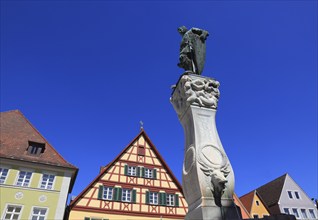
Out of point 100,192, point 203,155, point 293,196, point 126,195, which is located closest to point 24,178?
point 100,192

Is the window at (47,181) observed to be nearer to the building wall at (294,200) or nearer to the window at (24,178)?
the window at (24,178)

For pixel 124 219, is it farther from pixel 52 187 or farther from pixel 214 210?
pixel 214 210

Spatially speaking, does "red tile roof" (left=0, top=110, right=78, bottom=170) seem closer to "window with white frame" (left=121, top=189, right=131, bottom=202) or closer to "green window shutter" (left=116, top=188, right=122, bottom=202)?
"green window shutter" (left=116, top=188, right=122, bottom=202)

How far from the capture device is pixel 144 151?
21.0 meters

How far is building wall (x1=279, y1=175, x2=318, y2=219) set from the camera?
24.3m

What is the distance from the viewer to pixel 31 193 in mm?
15992

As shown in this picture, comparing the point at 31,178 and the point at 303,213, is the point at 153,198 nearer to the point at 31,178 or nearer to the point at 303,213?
the point at 31,178

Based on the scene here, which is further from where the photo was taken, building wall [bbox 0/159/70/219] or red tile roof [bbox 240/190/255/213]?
red tile roof [bbox 240/190/255/213]

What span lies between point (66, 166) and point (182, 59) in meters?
15.0

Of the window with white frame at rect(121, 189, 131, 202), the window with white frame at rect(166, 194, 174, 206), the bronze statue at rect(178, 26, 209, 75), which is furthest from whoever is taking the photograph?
the window with white frame at rect(166, 194, 174, 206)

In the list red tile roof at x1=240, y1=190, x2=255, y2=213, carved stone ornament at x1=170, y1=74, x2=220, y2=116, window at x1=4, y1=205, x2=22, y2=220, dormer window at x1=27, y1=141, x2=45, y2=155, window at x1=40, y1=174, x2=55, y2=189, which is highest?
dormer window at x1=27, y1=141, x2=45, y2=155

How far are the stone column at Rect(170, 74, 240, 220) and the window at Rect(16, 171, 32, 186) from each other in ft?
49.5

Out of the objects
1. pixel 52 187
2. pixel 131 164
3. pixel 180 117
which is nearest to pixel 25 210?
pixel 52 187

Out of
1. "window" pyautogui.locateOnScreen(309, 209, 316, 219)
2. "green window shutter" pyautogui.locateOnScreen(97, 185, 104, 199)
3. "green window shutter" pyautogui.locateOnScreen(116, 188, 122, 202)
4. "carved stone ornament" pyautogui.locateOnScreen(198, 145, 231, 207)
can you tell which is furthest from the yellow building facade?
"window" pyautogui.locateOnScreen(309, 209, 316, 219)
